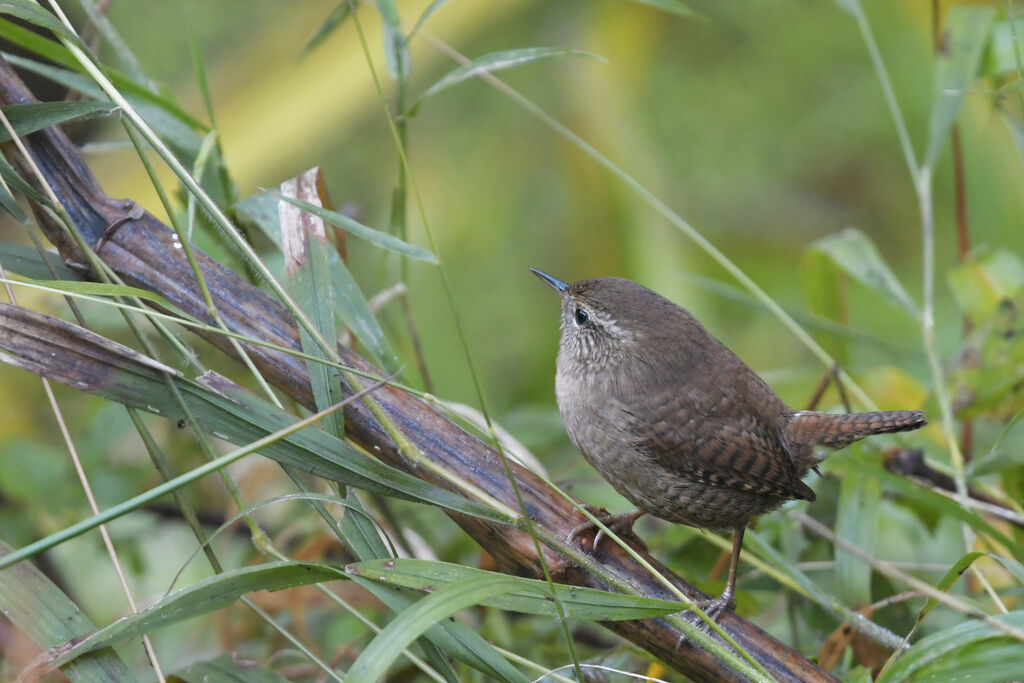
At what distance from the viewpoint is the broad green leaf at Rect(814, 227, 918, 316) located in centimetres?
263

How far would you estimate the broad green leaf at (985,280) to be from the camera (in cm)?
263

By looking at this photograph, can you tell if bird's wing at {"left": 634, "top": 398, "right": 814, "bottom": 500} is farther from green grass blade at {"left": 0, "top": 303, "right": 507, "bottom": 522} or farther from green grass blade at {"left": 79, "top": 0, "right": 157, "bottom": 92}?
green grass blade at {"left": 79, "top": 0, "right": 157, "bottom": 92}

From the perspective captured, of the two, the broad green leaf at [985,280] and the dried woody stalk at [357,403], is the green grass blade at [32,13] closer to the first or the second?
the dried woody stalk at [357,403]

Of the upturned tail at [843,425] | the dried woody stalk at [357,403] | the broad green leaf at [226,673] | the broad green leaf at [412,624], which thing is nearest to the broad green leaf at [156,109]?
the dried woody stalk at [357,403]

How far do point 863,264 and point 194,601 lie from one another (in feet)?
6.67

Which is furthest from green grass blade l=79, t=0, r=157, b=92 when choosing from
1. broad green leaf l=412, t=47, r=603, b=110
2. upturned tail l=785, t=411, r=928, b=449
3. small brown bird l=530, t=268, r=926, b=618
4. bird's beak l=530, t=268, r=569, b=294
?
upturned tail l=785, t=411, r=928, b=449

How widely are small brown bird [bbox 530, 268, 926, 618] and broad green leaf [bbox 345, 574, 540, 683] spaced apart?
0.66 metres

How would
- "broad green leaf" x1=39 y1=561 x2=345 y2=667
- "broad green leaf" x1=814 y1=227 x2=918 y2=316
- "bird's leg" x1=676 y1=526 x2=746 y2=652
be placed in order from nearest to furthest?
1. "broad green leaf" x1=39 y1=561 x2=345 y2=667
2. "bird's leg" x1=676 y1=526 x2=746 y2=652
3. "broad green leaf" x1=814 y1=227 x2=918 y2=316

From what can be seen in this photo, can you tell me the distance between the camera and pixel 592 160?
4.57 meters

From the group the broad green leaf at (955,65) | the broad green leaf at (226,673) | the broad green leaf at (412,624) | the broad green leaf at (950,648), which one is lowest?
the broad green leaf at (950,648)

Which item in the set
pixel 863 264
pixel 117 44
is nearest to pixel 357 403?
pixel 117 44

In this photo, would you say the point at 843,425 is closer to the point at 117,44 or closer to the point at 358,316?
the point at 358,316

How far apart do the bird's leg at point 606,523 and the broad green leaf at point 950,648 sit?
0.55 m

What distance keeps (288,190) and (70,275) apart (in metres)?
0.43
